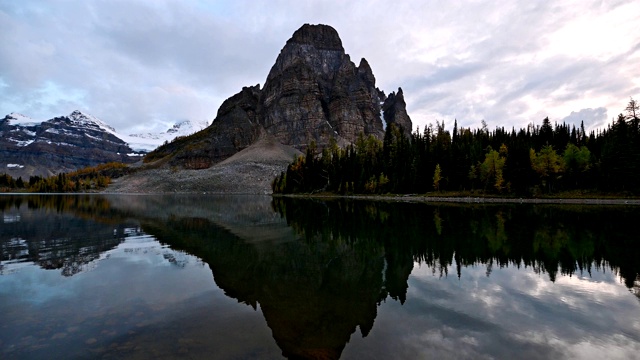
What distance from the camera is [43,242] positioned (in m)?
24.8

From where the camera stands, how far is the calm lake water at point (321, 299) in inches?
357

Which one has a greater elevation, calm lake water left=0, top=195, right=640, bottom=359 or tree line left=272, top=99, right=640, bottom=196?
tree line left=272, top=99, right=640, bottom=196

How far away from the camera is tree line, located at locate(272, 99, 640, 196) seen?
78.9 meters

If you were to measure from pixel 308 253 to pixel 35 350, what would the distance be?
14.9 metres

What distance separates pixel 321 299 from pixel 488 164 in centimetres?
8969

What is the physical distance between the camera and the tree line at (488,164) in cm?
7888

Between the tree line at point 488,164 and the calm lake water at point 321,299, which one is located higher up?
the tree line at point 488,164

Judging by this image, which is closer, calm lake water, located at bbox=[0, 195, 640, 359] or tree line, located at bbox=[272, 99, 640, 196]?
calm lake water, located at bbox=[0, 195, 640, 359]

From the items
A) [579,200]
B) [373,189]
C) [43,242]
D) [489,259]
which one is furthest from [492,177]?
[43,242]

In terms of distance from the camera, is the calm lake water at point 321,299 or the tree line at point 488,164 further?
the tree line at point 488,164

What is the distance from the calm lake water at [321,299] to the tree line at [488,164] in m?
67.8

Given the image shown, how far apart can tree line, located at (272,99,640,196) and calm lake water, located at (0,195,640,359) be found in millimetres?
67837

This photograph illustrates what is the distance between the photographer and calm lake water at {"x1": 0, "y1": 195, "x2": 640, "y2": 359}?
29.7ft

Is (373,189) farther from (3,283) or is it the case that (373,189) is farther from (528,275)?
(3,283)
